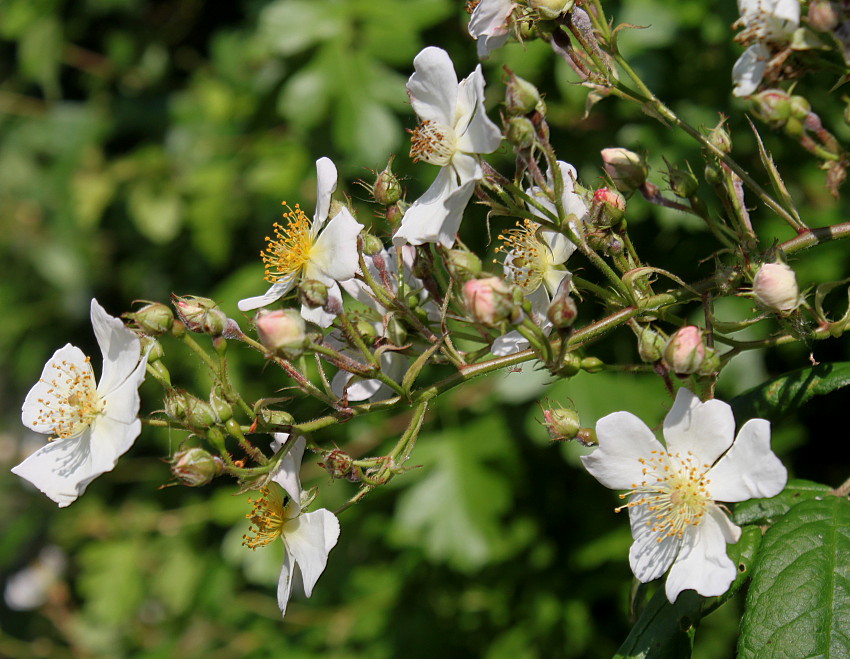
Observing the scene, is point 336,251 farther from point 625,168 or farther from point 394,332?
point 625,168

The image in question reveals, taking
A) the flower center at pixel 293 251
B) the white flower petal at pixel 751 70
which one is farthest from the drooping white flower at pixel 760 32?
the flower center at pixel 293 251

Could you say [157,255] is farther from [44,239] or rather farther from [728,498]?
[728,498]

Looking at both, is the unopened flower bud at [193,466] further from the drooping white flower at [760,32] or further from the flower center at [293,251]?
the drooping white flower at [760,32]

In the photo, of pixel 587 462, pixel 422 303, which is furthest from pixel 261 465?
pixel 587 462

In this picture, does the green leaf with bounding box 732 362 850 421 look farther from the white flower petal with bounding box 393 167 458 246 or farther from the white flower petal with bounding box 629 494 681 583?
the white flower petal with bounding box 393 167 458 246

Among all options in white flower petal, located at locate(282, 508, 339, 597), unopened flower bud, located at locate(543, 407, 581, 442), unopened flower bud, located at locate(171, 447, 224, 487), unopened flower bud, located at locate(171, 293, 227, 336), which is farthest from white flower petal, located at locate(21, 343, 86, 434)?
unopened flower bud, located at locate(543, 407, 581, 442)

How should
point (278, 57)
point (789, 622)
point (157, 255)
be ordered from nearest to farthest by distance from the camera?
point (789, 622) → point (278, 57) → point (157, 255)
